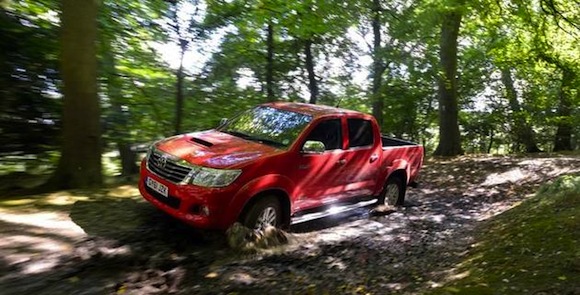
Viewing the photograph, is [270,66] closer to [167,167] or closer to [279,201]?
[279,201]

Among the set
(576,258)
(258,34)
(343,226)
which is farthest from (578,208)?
(258,34)

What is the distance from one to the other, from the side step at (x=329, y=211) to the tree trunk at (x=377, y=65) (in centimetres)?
1031

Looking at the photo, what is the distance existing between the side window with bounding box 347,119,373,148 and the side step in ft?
3.31

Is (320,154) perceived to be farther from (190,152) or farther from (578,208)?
(578,208)

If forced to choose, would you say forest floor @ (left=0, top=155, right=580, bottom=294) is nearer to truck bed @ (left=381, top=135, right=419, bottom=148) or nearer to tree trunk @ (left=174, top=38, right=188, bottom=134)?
truck bed @ (left=381, top=135, right=419, bottom=148)

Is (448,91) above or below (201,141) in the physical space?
above

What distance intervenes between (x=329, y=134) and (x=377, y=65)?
13183 mm

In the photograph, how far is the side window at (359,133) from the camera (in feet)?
25.7

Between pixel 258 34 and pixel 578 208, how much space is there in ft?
33.7

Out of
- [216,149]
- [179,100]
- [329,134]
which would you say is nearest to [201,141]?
[216,149]

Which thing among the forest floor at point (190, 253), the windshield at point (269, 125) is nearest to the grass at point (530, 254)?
the forest floor at point (190, 253)

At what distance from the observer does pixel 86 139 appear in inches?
313

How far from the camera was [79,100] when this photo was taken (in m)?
7.82

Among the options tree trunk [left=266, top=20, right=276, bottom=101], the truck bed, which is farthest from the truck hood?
tree trunk [left=266, top=20, right=276, bottom=101]
